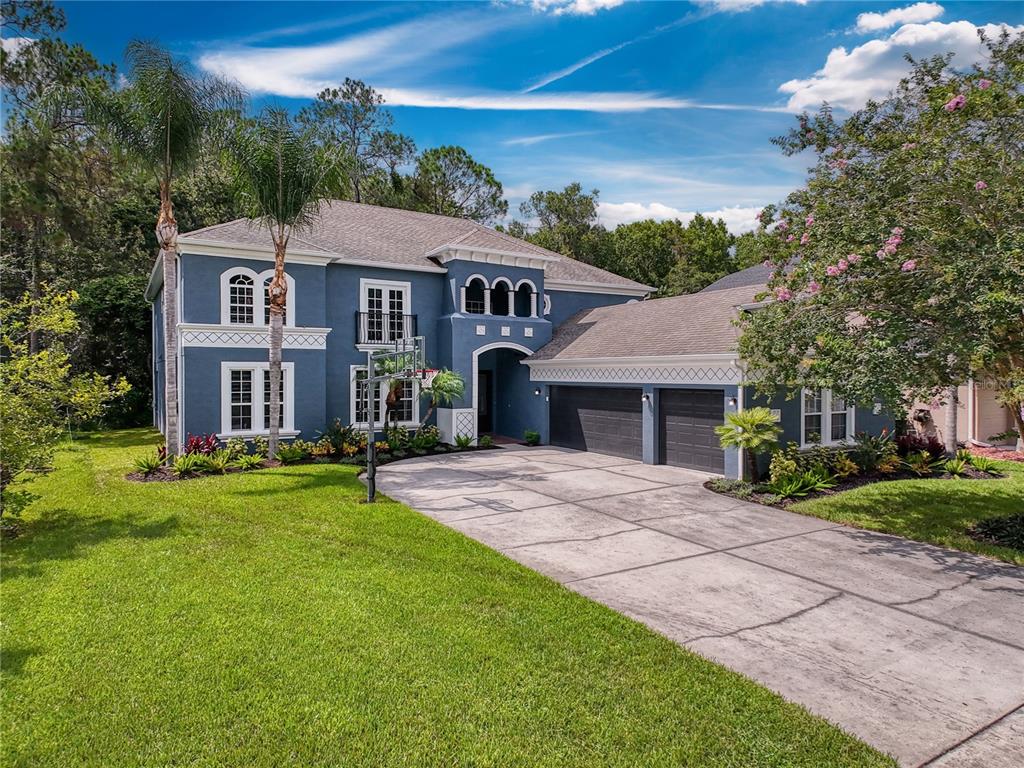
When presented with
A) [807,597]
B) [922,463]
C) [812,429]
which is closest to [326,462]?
[807,597]

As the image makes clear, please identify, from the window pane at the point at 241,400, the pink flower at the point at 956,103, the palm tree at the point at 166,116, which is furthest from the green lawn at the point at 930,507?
the palm tree at the point at 166,116

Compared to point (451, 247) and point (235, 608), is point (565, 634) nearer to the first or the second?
point (235, 608)

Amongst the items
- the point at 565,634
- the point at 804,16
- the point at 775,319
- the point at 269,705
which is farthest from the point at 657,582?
the point at 804,16

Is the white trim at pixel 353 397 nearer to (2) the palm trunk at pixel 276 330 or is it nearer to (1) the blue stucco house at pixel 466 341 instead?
(1) the blue stucco house at pixel 466 341

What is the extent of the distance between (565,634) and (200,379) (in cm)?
1355

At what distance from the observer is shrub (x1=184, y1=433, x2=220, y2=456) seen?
14320 mm

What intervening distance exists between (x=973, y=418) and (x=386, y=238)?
19.8m

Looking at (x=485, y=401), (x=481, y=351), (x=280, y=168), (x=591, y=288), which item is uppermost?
(x=280, y=168)

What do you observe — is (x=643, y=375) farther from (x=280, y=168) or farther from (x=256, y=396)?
(x=256, y=396)

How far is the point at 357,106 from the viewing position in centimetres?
3694

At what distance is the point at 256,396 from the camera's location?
53.8ft

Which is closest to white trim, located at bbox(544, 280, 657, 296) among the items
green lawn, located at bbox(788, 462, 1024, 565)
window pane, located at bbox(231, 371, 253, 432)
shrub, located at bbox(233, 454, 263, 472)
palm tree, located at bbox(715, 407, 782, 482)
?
window pane, located at bbox(231, 371, 253, 432)

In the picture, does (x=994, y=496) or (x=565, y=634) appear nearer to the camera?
(x=565, y=634)

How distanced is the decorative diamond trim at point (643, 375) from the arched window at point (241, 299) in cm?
896
